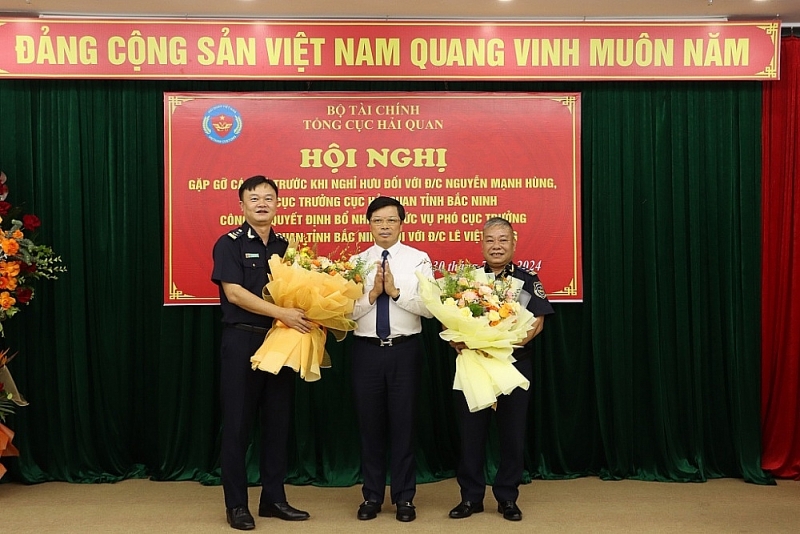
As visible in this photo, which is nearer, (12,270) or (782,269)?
(12,270)

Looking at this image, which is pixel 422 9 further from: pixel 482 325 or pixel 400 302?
pixel 482 325

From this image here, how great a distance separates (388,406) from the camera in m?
3.89

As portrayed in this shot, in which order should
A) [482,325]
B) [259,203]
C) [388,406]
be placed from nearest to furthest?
1. [482,325]
2. [259,203]
3. [388,406]

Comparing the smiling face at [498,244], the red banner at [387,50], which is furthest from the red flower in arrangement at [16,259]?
the smiling face at [498,244]

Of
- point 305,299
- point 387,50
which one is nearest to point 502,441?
point 305,299

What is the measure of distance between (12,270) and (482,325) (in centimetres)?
233

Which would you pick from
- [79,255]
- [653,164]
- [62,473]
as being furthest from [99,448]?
[653,164]

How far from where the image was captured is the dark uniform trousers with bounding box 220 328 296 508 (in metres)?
3.77

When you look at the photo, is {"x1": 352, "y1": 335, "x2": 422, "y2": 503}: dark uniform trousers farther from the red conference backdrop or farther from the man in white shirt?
the red conference backdrop

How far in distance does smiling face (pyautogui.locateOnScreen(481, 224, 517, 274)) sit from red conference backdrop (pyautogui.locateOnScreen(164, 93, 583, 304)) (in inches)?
30.3

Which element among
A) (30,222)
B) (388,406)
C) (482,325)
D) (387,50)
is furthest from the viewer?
(387,50)

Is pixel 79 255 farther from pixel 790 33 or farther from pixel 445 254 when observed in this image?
pixel 790 33

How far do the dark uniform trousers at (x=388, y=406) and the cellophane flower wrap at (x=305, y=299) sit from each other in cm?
20

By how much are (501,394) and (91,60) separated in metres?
2.79
